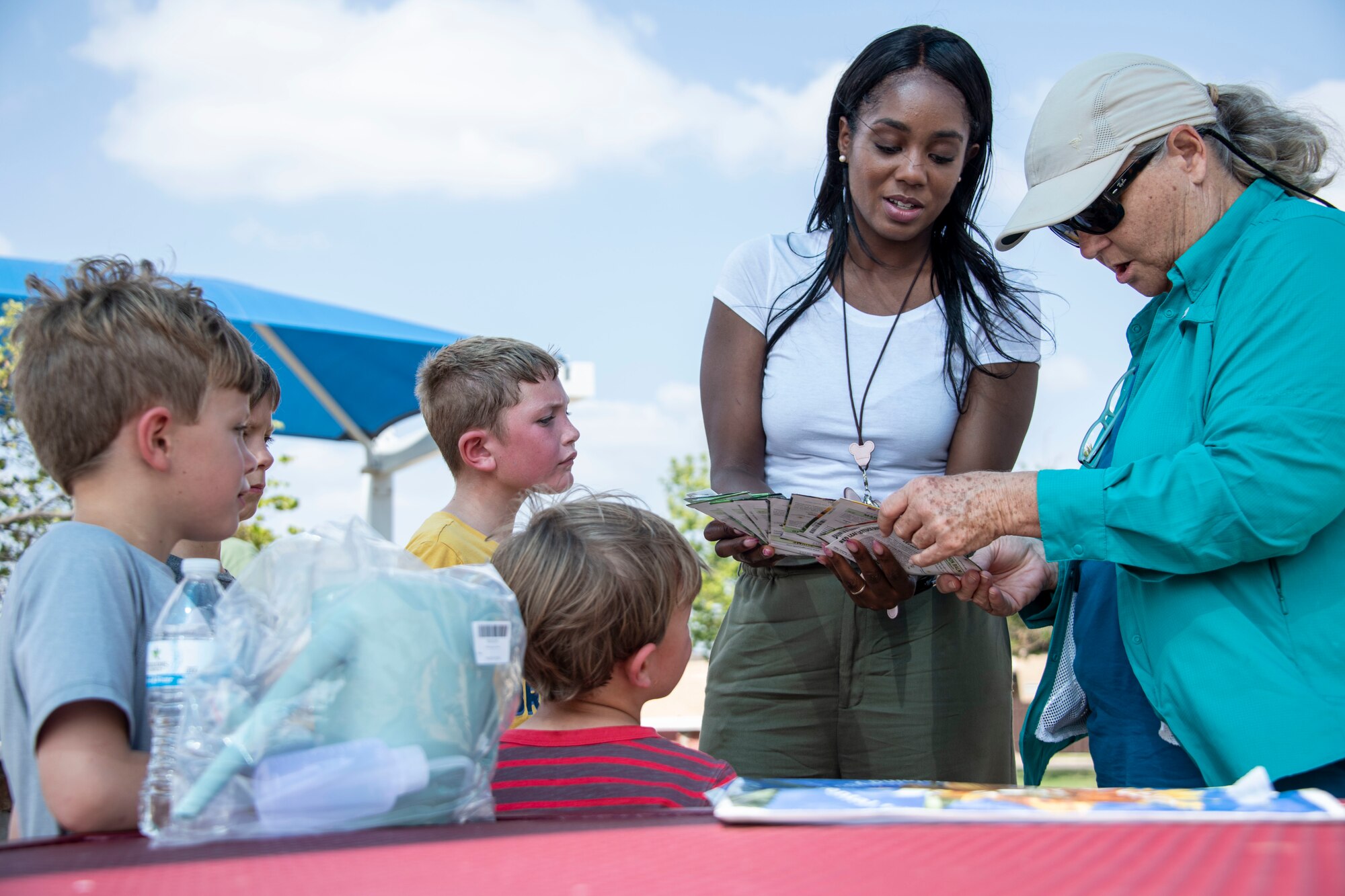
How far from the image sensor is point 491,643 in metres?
1.30

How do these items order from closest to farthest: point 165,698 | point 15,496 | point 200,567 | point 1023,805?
1. point 1023,805
2. point 165,698
3. point 200,567
4. point 15,496

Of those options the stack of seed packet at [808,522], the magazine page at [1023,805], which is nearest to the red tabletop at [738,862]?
the magazine page at [1023,805]

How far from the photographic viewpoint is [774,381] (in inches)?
102

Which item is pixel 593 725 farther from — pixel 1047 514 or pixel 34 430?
pixel 34 430

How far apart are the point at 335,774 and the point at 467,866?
0.30 m

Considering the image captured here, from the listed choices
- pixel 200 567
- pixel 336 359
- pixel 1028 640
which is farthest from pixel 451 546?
pixel 1028 640

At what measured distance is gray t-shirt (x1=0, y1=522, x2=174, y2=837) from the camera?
4.22 feet

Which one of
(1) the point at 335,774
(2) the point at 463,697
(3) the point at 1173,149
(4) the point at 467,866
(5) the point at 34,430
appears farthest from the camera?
(3) the point at 1173,149

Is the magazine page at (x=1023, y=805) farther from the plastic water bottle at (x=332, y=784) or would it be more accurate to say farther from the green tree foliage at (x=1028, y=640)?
the green tree foliage at (x=1028, y=640)

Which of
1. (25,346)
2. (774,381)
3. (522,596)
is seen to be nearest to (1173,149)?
(774,381)

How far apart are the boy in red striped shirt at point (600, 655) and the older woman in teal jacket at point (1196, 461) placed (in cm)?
46

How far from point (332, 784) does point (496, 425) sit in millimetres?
1972

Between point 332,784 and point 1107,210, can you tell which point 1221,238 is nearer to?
point 1107,210

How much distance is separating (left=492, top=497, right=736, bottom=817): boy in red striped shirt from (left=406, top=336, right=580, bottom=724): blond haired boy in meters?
0.95
